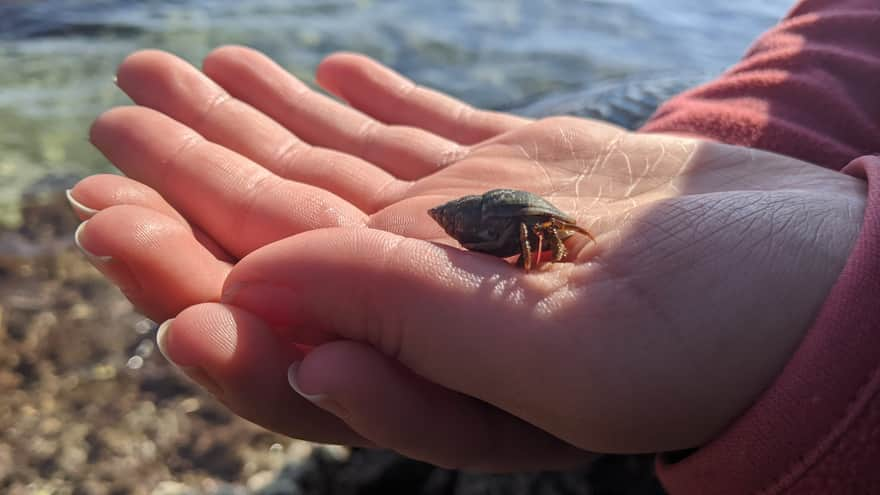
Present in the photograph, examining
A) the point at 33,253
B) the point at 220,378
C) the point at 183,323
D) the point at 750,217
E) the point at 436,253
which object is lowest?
the point at 33,253

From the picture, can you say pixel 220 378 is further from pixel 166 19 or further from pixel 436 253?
pixel 166 19

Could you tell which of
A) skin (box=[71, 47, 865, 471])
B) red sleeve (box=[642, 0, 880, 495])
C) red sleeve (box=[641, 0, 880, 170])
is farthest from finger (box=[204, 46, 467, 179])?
red sleeve (box=[642, 0, 880, 495])

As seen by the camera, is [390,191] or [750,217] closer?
[750,217]

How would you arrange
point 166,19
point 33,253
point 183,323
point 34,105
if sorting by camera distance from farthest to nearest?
1. point 166,19
2. point 34,105
3. point 33,253
4. point 183,323

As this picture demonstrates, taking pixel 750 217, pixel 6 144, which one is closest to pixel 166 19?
pixel 6 144

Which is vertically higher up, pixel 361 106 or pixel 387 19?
pixel 361 106

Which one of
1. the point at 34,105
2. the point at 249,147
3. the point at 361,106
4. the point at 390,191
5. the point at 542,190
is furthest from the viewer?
the point at 34,105

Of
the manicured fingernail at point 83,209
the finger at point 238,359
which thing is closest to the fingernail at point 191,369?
the finger at point 238,359

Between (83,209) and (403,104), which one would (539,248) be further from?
(403,104)

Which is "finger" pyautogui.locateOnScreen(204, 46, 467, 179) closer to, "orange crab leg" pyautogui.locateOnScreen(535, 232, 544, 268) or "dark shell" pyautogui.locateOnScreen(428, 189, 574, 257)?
"dark shell" pyautogui.locateOnScreen(428, 189, 574, 257)
